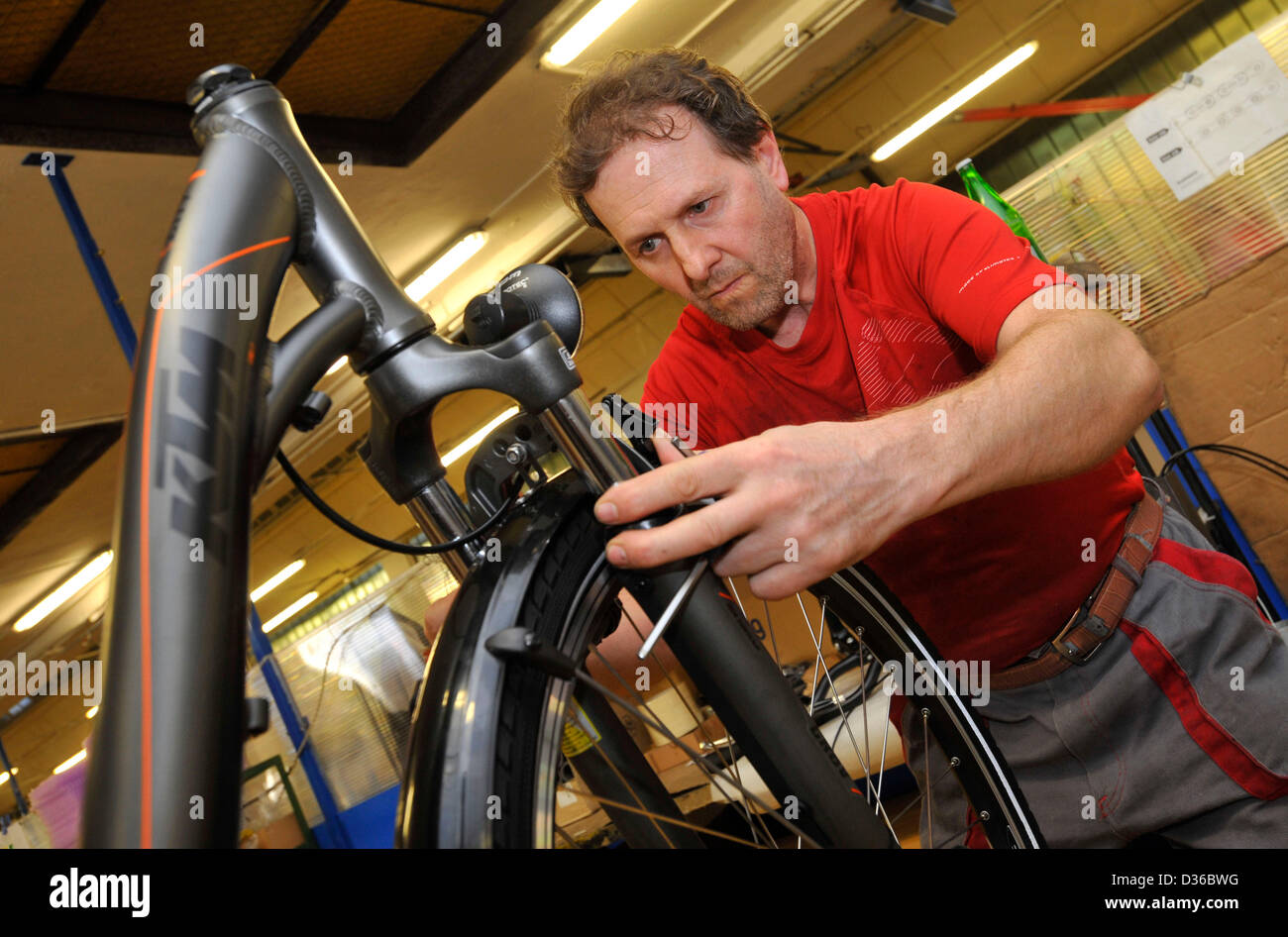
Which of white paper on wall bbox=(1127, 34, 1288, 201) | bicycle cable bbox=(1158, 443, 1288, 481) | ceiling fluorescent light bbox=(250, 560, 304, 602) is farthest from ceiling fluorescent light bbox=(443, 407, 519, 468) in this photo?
bicycle cable bbox=(1158, 443, 1288, 481)

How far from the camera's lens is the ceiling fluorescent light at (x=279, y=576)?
9.73 m

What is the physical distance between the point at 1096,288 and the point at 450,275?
4.01 m

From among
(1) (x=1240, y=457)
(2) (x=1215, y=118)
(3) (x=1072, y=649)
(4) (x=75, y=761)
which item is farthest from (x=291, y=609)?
(3) (x=1072, y=649)

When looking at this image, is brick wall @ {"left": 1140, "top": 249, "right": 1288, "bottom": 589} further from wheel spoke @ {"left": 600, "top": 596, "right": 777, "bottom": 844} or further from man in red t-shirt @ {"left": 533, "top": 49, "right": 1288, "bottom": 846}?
wheel spoke @ {"left": 600, "top": 596, "right": 777, "bottom": 844}

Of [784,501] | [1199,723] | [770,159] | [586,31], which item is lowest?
[1199,723]

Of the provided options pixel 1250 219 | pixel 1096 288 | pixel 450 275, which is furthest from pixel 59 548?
pixel 1250 219

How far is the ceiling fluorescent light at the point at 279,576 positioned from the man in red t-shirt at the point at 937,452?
901 centimetres

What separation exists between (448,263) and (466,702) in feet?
17.4

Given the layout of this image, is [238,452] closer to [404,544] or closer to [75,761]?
[404,544]

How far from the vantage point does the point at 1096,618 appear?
3.62ft

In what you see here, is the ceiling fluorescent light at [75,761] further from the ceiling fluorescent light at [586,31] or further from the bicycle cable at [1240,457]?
the ceiling fluorescent light at [586,31]

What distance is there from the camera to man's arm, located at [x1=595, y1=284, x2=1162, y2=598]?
67 centimetres

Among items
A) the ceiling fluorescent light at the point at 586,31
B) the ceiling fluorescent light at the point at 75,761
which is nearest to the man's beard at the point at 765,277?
the ceiling fluorescent light at the point at 75,761
